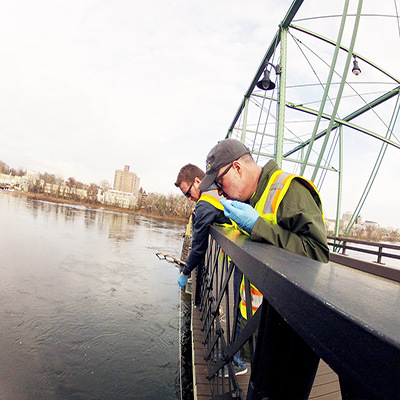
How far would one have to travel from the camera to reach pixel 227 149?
1970 millimetres

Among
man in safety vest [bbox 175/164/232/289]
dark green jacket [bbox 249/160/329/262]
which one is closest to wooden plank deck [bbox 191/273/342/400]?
man in safety vest [bbox 175/164/232/289]

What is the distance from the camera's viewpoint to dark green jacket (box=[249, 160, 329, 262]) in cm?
142

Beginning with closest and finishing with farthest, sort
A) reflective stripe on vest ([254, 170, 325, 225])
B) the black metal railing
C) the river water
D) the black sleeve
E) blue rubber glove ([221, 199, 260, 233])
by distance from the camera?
the black metal railing, reflective stripe on vest ([254, 170, 325, 225]), blue rubber glove ([221, 199, 260, 233]), the black sleeve, the river water

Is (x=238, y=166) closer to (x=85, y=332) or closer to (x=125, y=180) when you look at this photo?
(x=85, y=332)

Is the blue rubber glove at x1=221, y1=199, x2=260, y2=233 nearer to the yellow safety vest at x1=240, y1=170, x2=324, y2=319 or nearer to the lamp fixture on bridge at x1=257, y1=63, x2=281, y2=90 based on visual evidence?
the yellow safety vest at x1=240, y1=170, x2=324, y2=319

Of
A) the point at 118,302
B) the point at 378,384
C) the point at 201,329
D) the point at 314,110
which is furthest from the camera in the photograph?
the point at 314,110

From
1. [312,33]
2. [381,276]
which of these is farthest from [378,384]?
[312,33]

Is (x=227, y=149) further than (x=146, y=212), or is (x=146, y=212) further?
(x=146, y=212)

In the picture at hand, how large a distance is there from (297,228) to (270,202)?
0.87ft

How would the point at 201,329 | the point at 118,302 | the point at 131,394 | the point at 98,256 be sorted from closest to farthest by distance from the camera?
the point at 131,394 < the point at 201,329 < the point at 118,302 < the point at 98,256

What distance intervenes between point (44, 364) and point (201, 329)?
218 cm

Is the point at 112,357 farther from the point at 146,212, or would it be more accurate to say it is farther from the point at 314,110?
the point at 146,212

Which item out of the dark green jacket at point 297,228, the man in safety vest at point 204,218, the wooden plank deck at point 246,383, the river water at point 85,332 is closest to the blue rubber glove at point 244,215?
the dark green jacket at point 297,228

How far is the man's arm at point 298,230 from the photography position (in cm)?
142
